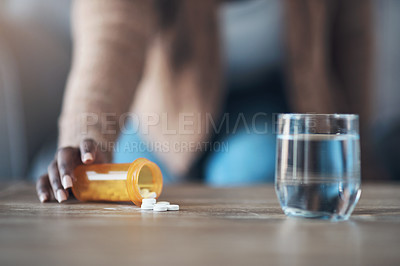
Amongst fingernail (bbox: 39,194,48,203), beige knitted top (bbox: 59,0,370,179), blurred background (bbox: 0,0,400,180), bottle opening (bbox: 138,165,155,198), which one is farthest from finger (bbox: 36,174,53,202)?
blurred background (bbox: 0,0,400,180)

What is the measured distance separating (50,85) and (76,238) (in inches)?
59.2

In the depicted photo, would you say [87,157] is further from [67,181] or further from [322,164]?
[322,164]

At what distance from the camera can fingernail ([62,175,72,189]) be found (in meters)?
0.55

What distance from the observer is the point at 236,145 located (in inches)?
63.1

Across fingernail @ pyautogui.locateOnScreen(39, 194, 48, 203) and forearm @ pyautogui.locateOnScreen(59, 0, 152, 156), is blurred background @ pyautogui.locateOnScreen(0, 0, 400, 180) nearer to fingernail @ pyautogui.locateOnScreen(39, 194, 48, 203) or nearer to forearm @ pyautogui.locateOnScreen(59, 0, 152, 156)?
forearm @ pyautogui.locateOnScreen(59, 0, 152, 156)

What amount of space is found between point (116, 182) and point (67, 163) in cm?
8

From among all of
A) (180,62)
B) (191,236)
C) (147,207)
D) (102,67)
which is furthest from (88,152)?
(180,62)

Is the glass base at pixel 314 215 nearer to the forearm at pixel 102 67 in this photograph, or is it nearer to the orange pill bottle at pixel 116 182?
the orange pill bottle at pixel 116 182

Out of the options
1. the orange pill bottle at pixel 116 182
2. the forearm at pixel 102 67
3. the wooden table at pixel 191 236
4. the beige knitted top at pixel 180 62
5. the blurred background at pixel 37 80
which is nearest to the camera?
the wooden table at pixel 191 236

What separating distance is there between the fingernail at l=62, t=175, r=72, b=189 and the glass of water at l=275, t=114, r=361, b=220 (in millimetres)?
281

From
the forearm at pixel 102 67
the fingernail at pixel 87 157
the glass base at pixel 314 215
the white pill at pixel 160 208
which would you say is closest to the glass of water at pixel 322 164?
the glass base at pixel 314 215

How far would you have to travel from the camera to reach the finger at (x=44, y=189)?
0.57 meters

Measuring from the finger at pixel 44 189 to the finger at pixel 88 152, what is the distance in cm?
7

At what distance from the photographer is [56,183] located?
57cm
